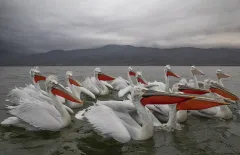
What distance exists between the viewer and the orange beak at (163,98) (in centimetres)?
418

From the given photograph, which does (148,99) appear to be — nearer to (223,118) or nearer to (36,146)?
(36,146)

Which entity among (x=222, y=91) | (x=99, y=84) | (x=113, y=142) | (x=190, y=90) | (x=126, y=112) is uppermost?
(x=190, y=90)

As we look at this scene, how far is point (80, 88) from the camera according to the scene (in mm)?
9148

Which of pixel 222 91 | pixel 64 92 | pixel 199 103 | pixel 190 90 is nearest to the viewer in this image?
pixel 199 103

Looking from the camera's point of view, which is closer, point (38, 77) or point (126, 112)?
point (126, 112)

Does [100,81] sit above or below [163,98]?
below

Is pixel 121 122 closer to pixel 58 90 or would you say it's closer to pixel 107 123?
pixel 107 123

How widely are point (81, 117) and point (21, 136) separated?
1.26 metres

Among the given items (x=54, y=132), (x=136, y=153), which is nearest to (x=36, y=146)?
(x=54, y=132)

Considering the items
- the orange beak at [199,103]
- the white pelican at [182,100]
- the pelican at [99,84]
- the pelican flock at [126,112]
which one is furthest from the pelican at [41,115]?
the pelican at [99,84]

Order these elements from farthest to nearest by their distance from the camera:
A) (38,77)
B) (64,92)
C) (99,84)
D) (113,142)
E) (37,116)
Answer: (99,84) → (38,77) → (64,92) → (37,116) → (113,142)

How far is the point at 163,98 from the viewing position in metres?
4.27

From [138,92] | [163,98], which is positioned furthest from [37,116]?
[163,98]

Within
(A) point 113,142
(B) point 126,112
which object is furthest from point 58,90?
(A) point 113,142
